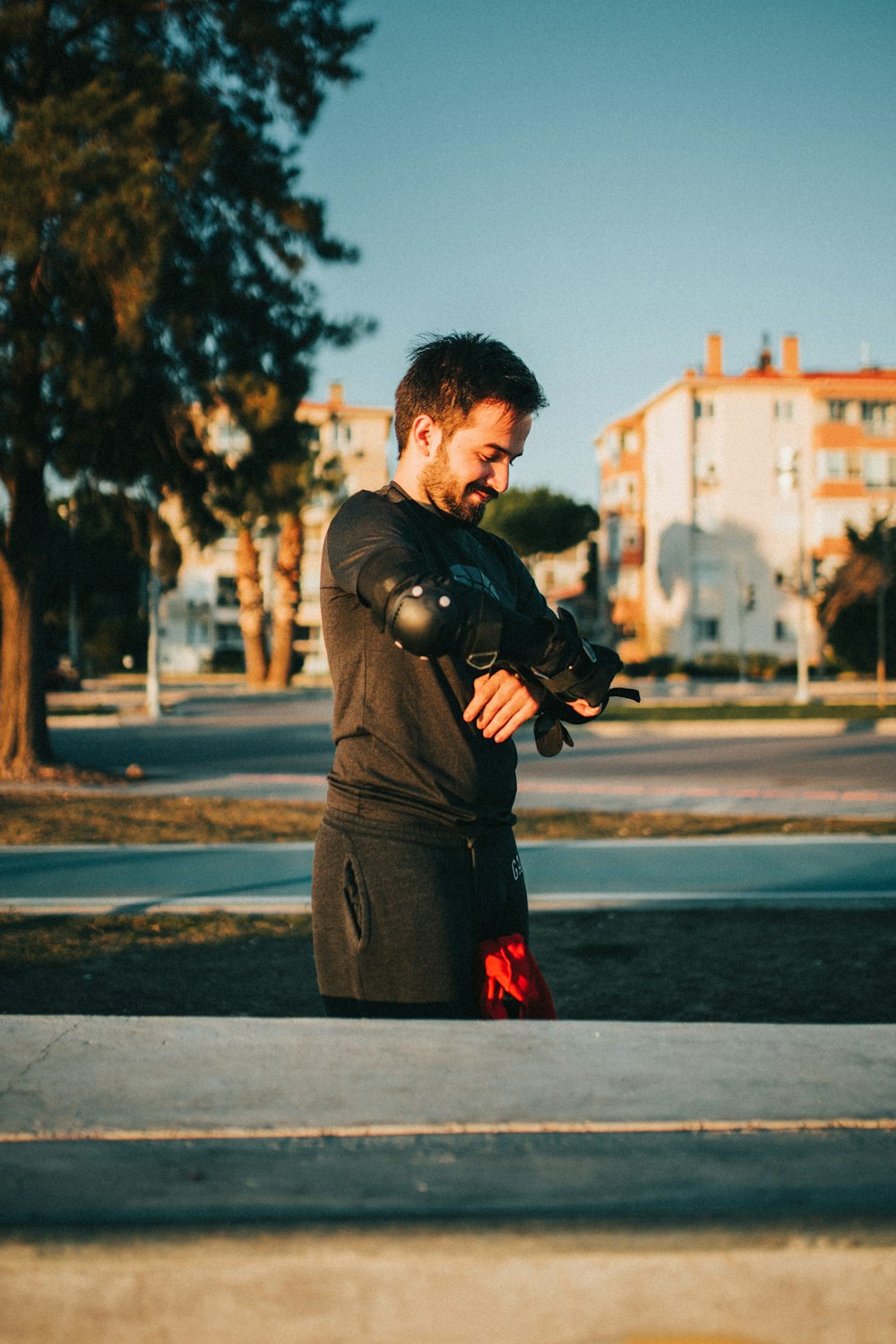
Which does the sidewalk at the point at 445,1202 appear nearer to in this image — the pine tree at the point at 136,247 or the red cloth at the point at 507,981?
the red cloth at the point at 507,981

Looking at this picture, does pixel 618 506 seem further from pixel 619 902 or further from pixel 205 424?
pixel 619 902

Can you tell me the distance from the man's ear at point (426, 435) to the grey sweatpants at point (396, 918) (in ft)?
2.16

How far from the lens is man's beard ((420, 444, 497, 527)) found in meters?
2.12

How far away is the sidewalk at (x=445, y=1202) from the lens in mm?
1241

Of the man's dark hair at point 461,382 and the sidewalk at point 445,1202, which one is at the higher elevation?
the man's dark hair at point 461,382

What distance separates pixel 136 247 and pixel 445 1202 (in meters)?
10.9

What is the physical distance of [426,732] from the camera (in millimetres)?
2053

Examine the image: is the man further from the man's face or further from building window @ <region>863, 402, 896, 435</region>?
building window @ <region>863, 402, 896, 435</region>

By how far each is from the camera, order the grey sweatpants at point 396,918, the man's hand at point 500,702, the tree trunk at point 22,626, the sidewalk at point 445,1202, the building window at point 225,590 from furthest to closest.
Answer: the building window at point 225,590 → the tree trunk at point 22,626 → the grey sweatpants at point 396,918 → the man's hand at point 500,702 → the sidewalk at point 445,1202

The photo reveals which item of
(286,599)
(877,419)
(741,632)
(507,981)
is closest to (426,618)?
(507,981)

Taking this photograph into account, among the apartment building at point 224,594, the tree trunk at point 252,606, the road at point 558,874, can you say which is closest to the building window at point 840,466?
the apartment building at point 224,594

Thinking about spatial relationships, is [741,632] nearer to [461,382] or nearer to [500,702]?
[461,382]

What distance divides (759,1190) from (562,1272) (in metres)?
0.26

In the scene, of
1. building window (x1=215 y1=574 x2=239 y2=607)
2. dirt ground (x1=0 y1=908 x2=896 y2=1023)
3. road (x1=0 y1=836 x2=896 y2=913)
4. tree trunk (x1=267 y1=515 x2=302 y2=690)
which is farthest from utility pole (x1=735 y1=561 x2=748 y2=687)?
dirt ground (x1=0 y1=908 x2=896 y2=1023)
